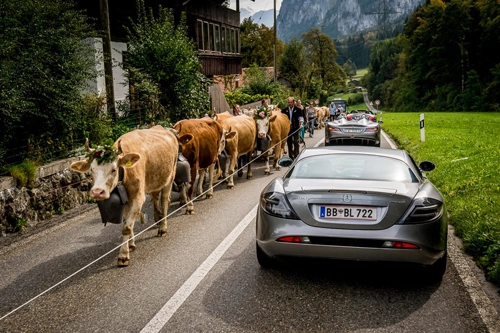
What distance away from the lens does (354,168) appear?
5984 millimetres

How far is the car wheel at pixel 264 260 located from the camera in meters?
5.75

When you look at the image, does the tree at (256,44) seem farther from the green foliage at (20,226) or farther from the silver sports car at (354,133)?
the green foliage at (20,226)

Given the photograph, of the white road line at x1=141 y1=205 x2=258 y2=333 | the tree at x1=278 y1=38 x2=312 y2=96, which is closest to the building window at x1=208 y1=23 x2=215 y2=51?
the white road line at x1=141 y1=205 x2=258 y2=333

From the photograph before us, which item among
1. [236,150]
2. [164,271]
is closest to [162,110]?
[236,150]

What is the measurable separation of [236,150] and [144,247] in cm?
609

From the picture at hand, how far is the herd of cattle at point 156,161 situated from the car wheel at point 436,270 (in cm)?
350

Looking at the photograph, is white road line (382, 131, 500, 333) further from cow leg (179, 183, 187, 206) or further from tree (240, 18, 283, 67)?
tree (240, 18, 283, 67)

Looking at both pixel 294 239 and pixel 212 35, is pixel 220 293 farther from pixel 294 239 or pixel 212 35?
pixel 212 35

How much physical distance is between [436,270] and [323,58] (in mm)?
97930

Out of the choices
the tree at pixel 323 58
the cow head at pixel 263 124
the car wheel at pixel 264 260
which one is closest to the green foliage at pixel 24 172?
the car wheel at pixel 264 260

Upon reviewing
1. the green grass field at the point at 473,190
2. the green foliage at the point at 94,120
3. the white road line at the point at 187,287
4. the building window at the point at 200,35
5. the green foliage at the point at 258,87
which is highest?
the building window at the point at 200,35

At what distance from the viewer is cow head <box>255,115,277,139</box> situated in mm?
14235

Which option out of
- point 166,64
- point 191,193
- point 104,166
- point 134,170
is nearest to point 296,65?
point 166,64

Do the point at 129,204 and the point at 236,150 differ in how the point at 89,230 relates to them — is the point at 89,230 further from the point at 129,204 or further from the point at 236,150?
the point at 236,150
